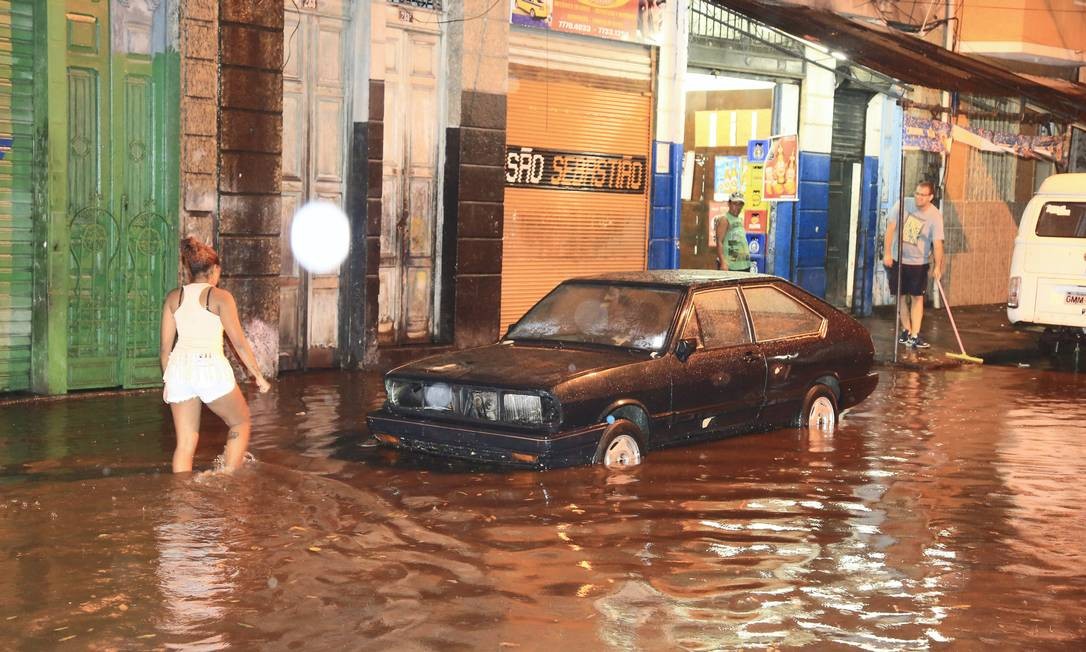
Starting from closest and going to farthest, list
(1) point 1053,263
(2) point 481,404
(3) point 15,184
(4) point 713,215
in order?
(2) point 481,404
(3) point 15,184
(1) point 1053,263
(4) point 713,215

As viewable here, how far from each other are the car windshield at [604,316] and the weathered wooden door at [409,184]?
15.8 feet

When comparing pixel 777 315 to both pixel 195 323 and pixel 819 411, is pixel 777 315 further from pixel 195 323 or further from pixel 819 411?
pixel 195 323

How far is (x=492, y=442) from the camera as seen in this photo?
863cm

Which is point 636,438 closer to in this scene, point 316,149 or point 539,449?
point 539,449

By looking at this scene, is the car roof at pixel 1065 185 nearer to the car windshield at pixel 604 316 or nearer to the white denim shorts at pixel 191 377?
the car windshield at pixel 604 316

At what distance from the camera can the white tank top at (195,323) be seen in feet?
26.6

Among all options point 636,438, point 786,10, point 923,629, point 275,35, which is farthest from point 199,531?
point 786,10

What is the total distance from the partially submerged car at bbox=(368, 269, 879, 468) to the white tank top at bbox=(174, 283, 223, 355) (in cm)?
144

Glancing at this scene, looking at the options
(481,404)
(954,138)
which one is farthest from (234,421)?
(954,138)

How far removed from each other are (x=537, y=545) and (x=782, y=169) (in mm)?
11659

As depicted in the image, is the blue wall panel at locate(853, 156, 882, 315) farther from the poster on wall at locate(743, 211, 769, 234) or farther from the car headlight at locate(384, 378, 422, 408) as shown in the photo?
the car headlight at locate(384, 378, 422, 408)

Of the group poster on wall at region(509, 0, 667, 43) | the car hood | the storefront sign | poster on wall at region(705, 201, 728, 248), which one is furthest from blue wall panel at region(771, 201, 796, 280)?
the car hood

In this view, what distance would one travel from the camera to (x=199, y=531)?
7.27 metres

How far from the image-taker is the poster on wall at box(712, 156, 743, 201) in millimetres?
19844
